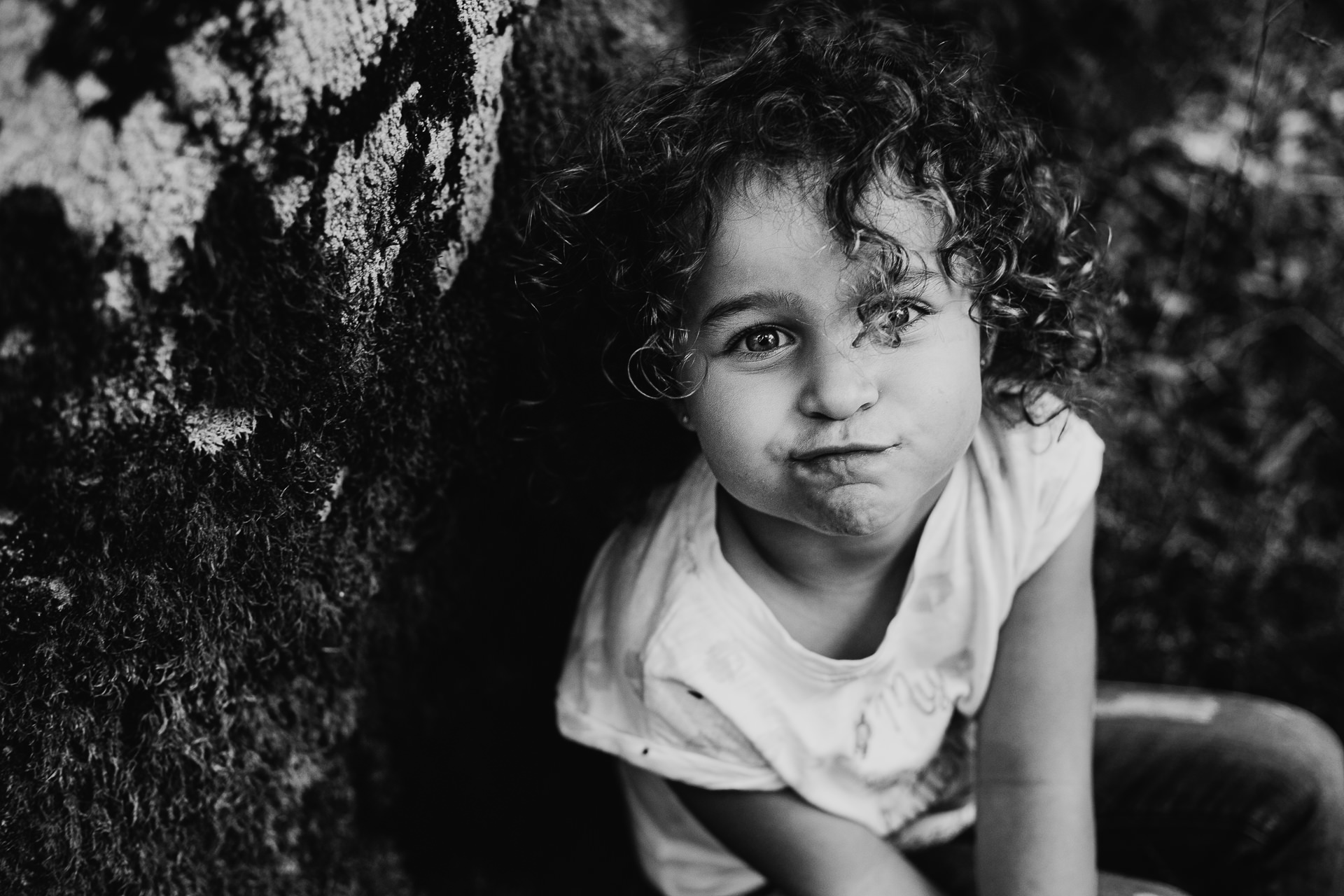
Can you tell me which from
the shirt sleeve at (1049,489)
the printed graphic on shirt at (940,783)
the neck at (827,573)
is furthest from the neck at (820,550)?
the printed graphic on shirt at (940,783)

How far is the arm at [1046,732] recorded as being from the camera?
1.57 meters

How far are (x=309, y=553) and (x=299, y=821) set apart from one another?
51cm

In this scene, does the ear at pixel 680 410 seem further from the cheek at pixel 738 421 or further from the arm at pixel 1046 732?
the arm at pixel 1046 732

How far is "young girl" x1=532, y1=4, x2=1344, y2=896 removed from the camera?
4.09 feet

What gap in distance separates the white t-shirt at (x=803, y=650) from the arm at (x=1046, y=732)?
44mm

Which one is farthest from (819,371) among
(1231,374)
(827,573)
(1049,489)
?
(1231,374)

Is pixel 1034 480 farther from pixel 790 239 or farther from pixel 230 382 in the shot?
pixel 230 382

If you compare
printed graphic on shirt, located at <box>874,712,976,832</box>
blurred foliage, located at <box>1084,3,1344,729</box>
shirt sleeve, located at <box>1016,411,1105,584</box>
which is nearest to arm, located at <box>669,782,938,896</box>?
printed graphic on shirt, located at <box>874,712,976,832</box>

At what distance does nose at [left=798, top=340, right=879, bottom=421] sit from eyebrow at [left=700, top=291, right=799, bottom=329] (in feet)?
0.21

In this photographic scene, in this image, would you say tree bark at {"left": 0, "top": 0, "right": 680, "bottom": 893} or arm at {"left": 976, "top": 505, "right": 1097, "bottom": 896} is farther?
arm at {"left": 976, "top": 505, "right": 1097, "bottom": 896}

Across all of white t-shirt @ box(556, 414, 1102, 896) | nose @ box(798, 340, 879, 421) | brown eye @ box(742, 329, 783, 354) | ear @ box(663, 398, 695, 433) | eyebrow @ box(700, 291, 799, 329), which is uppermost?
eyebrow @ box(700, 291, 799, 329)

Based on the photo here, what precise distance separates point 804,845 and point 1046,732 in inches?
15.8

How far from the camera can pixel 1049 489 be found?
1541 millimetres

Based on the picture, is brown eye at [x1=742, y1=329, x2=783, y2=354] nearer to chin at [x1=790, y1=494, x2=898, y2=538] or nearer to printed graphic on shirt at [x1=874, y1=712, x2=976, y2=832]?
chin at [x1=790, y1=494, x2=898, y2=538]
